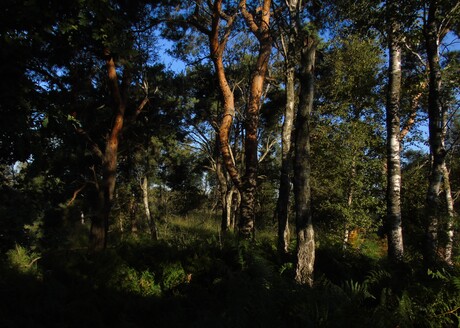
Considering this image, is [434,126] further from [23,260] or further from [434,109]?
[23,260]

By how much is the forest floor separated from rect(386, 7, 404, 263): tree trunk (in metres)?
0.66

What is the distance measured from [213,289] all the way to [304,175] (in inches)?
113

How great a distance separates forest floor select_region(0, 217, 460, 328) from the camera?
3.63 meters

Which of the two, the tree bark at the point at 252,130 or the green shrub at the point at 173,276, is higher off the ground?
the tree bark at the point at 252,130

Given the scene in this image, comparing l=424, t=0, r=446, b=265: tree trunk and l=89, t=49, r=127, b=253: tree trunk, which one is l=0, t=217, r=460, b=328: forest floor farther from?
l=89, t=49, r=127, b=253: tree trunk

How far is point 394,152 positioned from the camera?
809 cm

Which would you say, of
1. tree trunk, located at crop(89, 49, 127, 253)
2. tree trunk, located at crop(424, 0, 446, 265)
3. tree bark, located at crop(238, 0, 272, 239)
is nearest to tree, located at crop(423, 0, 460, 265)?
tree trunk, located at crop(424, 0, 446, 265)

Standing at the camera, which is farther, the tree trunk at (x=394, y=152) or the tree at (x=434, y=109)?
the tree trunk at (x=394, y=152)

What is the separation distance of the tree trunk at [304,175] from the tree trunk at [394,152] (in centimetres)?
248

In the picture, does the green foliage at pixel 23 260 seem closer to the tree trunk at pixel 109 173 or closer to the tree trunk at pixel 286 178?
the tree trunk at pixel 109 173

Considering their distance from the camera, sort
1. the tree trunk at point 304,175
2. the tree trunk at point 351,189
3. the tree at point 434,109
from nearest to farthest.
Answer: the tree trunk at point 304,175, the tree at point 434,109, the tree trunk at point 351,189

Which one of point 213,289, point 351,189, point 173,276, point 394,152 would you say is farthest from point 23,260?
point 351,189

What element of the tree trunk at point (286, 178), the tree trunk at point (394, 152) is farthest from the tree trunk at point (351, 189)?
the tree trunk at point (394, 152)

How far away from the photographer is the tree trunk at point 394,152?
7.62 metres
